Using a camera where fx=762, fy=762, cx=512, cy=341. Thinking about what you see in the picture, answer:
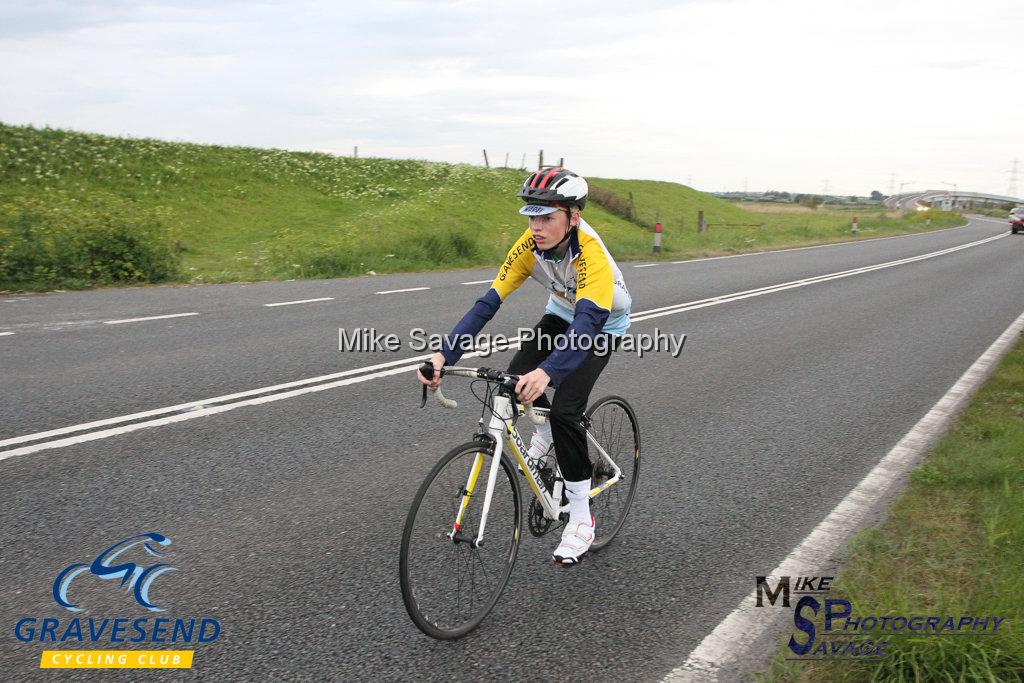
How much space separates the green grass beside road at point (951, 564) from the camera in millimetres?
2770

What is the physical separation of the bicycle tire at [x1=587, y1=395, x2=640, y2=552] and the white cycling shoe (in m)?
0.35

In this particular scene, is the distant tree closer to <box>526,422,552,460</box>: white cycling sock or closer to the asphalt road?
the asphalt road

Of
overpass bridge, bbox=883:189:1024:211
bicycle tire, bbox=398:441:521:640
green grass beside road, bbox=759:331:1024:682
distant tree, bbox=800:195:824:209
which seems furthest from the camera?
overpass bridge, bbox=883:189:1024:211

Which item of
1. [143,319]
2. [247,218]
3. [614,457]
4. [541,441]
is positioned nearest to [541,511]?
[541,441]

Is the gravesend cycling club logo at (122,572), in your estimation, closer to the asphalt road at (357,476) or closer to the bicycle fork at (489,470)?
the asphalt road at (357,476)

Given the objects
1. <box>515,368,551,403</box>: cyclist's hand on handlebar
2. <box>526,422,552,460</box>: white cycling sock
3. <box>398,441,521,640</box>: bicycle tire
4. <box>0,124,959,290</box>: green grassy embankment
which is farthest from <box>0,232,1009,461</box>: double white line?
<box>0,124,959,290</box>: green grassy embankment

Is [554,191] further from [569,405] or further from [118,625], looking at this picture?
[118,625]

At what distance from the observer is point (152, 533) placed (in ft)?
13.1

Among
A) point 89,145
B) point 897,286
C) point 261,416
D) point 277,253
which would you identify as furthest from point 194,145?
point 261,416

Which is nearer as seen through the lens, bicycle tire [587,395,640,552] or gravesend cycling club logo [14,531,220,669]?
gravesend cycling club logo [14,531,220,669]

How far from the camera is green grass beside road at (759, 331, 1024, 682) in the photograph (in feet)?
9.09

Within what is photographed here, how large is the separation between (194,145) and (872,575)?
3941cm

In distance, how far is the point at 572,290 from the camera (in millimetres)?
3895

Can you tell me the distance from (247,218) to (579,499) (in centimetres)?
2752
